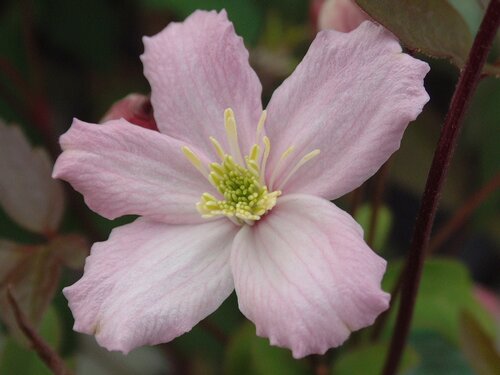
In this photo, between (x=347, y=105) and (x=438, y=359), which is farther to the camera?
(x=438, y=359)

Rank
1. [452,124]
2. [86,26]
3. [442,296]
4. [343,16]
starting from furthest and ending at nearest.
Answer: [86,26]
[442,296]
[343,16]
[452,124]

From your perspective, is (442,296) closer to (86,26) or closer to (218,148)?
(218,148)

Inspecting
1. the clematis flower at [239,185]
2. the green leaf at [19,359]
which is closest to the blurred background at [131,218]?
the green leaf at [19,359]

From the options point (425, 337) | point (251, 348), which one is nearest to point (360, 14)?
point (251, 348)

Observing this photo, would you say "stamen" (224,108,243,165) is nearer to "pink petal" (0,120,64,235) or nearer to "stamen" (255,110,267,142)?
"stamen" (255,110,267,142)

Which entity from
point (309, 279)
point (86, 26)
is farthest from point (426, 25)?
point (86, 26)

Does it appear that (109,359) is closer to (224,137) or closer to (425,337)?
(425,337)

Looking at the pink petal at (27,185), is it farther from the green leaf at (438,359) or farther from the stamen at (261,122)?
the green leaf at (438,359)

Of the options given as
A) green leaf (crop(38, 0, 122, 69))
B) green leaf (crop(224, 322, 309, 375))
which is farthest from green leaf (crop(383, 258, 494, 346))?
green leaf (crop(38, 0, 122, 69))
